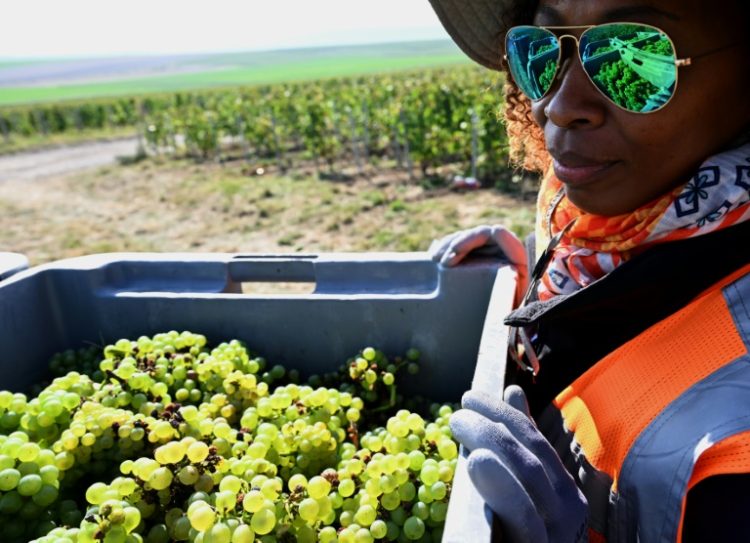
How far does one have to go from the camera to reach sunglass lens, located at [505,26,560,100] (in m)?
1.25

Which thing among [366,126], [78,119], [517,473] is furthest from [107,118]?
[517,473]

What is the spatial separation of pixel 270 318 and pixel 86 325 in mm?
601

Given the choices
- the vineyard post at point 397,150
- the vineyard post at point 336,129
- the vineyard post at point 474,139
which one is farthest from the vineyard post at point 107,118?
the vineyard post at point 474,139

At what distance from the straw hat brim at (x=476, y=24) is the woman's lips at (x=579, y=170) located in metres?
0.52

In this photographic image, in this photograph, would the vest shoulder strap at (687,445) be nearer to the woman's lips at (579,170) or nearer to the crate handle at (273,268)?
the woman's lips at (579,170)

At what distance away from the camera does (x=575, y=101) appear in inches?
47.8

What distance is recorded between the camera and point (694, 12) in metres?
1.07

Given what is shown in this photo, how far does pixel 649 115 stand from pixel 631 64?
95 mm

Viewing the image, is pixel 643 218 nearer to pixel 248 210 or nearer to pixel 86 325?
pixel 86 325

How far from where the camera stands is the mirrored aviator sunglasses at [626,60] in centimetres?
108

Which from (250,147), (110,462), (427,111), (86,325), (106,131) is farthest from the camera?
(106,131)

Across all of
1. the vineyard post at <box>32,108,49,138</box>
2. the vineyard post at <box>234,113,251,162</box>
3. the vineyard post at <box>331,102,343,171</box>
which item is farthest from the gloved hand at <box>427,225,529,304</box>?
the vineyard post at <box>32,108,49,138</box>

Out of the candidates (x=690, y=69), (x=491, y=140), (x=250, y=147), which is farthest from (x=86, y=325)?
(x=250, y=147)

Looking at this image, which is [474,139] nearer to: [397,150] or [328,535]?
[397,150]
